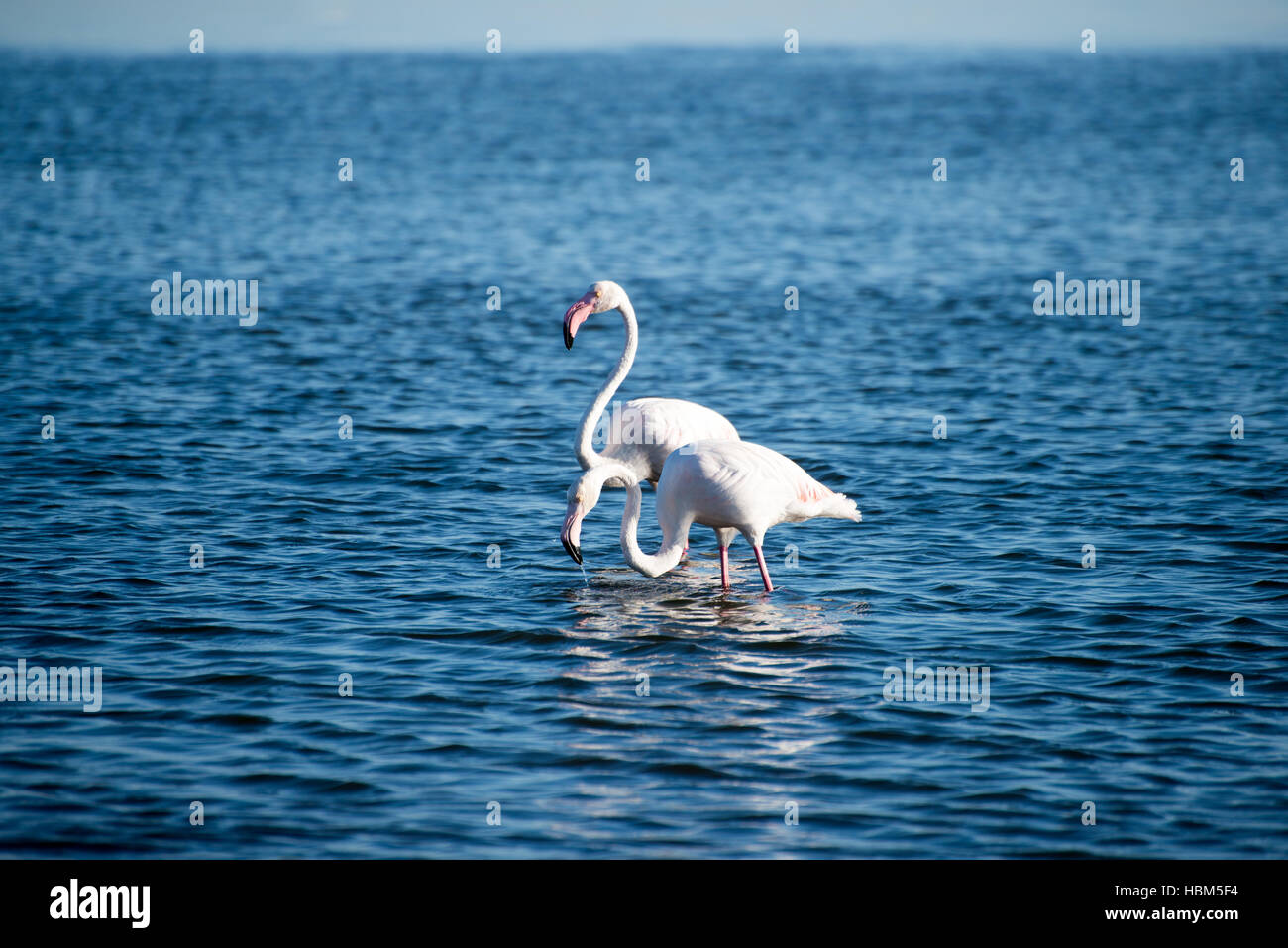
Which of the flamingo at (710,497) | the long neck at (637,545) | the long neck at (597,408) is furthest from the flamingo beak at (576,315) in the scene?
the long neck at (637,545)

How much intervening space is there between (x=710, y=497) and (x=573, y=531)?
1095mm

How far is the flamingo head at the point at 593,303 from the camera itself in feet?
38.5

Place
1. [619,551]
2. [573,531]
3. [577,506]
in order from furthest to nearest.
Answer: [619,551] < [577,506] < [573,531]

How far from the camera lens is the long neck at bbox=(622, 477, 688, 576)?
11234mm

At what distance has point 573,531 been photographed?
11.0 meters

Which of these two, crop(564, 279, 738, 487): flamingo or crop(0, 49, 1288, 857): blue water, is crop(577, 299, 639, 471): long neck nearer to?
crop(564, 279, 738, 487): flamingo

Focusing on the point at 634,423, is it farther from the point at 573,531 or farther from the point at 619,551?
the point at 573,531

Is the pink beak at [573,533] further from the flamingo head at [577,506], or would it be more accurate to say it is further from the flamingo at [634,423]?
the flamingo at [634,423]

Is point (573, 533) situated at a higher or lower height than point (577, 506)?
lower

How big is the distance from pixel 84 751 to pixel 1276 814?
6.84m

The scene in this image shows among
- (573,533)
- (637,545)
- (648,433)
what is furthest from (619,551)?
(573,533)

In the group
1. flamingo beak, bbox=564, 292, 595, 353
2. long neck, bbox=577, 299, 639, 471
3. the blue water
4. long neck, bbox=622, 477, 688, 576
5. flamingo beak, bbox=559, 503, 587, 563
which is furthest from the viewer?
long neck, bbox=577, 299, 639, 471

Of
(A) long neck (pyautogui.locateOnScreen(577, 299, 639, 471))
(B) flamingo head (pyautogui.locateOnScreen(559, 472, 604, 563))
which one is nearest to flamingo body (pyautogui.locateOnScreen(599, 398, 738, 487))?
(A) long neck (pyautogui.locateOnScreen(577, 299, 639, 471))

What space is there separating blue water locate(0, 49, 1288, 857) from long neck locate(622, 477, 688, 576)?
0.39m
